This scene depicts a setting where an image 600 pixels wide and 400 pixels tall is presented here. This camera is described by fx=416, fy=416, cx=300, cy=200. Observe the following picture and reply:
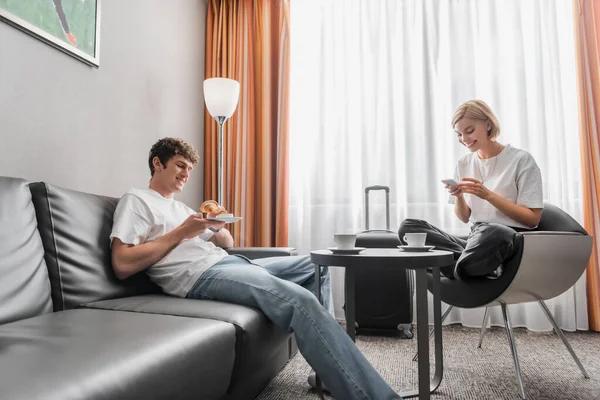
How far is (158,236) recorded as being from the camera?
5.08 feet

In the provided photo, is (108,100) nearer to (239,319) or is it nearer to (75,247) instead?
(75,247)

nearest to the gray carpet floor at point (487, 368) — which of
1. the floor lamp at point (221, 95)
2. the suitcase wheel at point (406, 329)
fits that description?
the suitcase wheel at point (406, 329)

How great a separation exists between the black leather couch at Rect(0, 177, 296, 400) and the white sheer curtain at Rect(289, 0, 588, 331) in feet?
4.99

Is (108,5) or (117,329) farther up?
(108,5)

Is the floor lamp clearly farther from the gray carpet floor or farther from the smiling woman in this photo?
the gray carpet floor

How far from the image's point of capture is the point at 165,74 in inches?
103

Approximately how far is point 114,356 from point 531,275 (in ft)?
4.85

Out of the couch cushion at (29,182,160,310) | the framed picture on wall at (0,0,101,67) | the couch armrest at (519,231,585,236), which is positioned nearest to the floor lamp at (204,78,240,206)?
the framed picture on wall at (0,0,101,67)

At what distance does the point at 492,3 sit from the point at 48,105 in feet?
9.01

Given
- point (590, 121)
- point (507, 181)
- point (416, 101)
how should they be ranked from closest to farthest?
1. point (507, 181)
2. point (590, 121)
3. point (416, 101)

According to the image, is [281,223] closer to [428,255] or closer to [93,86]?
[93,86]

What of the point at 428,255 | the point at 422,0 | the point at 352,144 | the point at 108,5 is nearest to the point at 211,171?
the point at 352,144

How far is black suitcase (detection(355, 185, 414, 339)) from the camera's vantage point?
7.84ft

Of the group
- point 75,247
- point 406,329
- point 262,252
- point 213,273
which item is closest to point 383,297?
point 406,329
